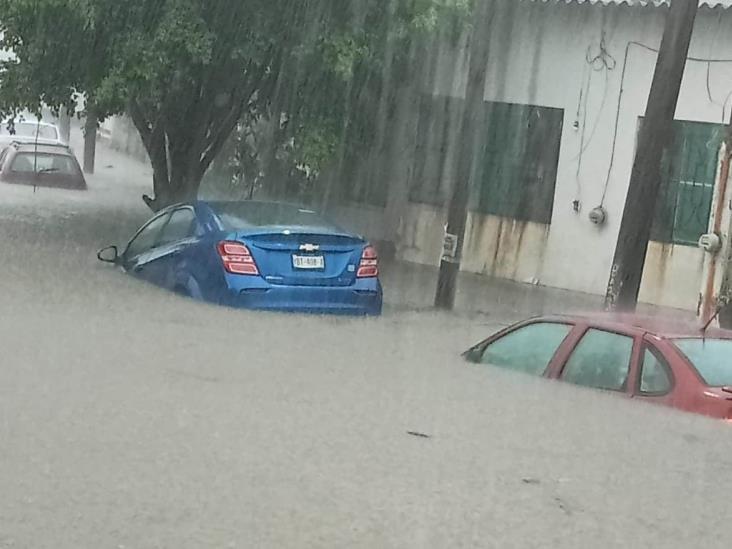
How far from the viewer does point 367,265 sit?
13477 mm

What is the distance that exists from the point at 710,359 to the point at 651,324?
555mm

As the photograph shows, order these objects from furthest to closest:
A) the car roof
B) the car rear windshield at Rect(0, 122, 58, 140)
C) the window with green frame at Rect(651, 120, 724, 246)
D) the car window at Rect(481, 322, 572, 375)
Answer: the car rear windshield at Rect(0, 122, 58, 140)
the car roof
the window with green frame at Rect(651, 120, 724, 246)
the car window at Rect(481, 322, 572, 375)

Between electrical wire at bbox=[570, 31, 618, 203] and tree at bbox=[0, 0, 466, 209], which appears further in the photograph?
electrical wire at bbox=[570, 31, 618, 203]

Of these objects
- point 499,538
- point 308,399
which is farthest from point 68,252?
point 499,538

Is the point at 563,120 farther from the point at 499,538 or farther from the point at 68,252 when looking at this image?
the point at 499,538

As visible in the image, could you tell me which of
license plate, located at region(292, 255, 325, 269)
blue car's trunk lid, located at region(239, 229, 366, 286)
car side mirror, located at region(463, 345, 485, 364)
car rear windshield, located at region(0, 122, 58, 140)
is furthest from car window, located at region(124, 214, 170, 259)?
car rear windshield, located at region(0, 122, 58, 140)

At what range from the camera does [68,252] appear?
55.9ft

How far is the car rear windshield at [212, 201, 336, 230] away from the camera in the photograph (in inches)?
528

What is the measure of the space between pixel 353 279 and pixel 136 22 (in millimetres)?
4793

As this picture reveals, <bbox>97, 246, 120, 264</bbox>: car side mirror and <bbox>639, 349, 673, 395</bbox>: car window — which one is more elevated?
<bbox>639, 349, 673, 395</bbox>: car window

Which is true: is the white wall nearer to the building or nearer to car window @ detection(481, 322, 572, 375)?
the building

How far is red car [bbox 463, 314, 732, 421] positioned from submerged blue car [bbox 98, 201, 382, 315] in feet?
11.6

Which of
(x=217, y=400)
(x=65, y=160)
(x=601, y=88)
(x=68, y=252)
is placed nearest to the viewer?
(x=217, y=400)

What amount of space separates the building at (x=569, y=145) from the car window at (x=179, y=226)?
610cm
